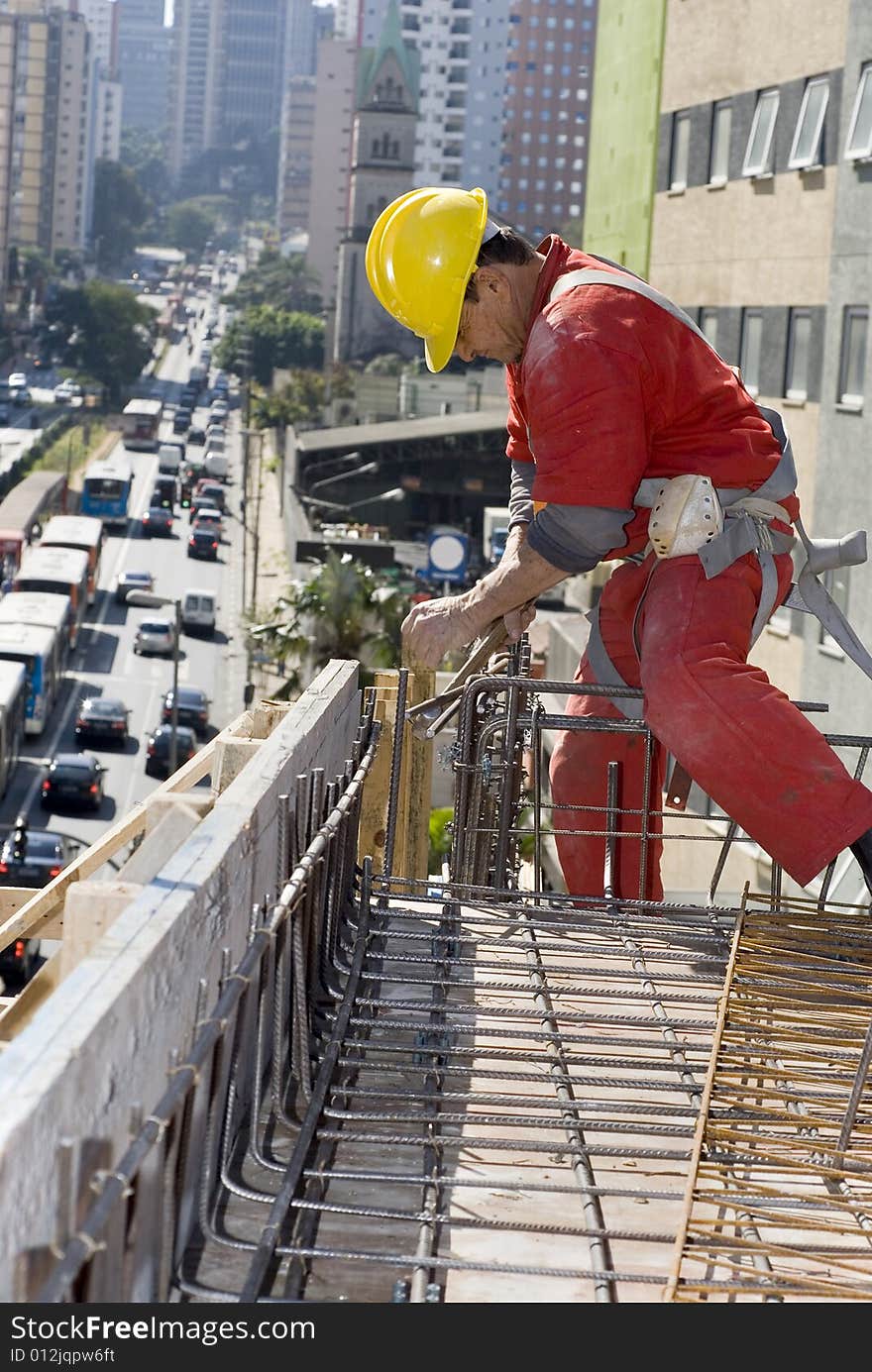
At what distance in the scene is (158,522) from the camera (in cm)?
10038

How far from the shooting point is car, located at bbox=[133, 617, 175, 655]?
72438 mm

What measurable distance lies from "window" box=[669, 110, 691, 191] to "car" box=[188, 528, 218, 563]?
61.5 m

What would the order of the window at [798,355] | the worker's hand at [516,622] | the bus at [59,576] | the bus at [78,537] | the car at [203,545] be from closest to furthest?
1. the worker's hand at [516,622]
2. the window at [798,355]
3. the bus at [59,576]
4. the bus at [78,537]
5. the car at [203,545]

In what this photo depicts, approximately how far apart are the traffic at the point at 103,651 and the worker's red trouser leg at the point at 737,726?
29.5m

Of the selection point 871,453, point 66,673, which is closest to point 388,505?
point 66,673

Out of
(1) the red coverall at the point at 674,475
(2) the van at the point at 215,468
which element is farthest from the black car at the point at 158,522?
(1) the red coverall at the point at 674,475

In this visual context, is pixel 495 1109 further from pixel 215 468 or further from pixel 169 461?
pixel 169 461

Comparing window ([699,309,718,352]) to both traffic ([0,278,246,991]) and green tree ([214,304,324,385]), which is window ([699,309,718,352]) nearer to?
traffic ([0,278,246,991])

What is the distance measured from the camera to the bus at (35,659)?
55375mm

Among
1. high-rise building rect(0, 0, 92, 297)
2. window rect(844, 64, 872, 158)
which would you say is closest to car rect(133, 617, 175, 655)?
window rect(844, 64, 872, 158)

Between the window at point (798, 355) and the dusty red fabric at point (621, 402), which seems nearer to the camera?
the dusty red fabric at point (621, 402)

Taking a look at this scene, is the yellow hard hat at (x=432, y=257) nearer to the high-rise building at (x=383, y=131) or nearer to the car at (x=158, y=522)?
the car at (x=158, y=522)

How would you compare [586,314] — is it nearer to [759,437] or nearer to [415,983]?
[759,437]
